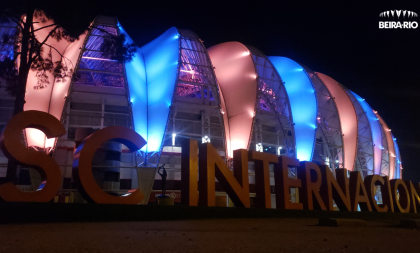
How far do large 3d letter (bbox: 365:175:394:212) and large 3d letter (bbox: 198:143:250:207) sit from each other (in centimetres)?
971

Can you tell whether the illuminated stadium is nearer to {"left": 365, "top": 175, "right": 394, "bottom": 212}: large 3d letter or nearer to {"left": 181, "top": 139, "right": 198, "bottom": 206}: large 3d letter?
{"left": 181, "top": 139, "right": 198, "bottom": 206}: large 3d letter

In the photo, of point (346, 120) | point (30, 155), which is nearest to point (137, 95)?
point (30, 155)

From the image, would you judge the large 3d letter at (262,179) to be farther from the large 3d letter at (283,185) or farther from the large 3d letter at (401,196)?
the large 3d letter at (401,196)

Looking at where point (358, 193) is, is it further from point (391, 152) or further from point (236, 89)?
point (391, 152)

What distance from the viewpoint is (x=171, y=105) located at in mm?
22438

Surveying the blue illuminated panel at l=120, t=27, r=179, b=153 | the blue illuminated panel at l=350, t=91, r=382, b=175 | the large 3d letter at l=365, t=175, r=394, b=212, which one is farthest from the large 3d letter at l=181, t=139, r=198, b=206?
the blue illuminated panel at l=350, t=91, r=382, b=175

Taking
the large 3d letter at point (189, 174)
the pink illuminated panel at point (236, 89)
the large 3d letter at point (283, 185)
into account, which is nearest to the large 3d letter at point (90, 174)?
the large 3d letter at point (189, 174)

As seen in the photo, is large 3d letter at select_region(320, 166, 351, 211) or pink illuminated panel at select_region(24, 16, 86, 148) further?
Result: pink illuminated panel at select_region(24, 16, 86, 148)

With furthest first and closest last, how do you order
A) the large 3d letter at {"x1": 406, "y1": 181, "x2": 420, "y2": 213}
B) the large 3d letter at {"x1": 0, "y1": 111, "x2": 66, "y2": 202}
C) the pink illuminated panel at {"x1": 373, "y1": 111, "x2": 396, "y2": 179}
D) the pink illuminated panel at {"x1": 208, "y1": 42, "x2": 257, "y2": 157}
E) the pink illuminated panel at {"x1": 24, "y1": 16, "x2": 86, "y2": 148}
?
the pink illuminated panel at {"x1": 373, "y1": 111, "x2": 396, "y2": 179}
the pink illuminated panel at {"x1": 208, "y1": 42, "x2": 257, "y2": 157}
the pink illuminated panel at {"x1": 24, "y1": 16, "x2": 86, "y2": 148}
the large 3d letter at {"x1": 406, "y1": 181, "x2": 420, "y2": 213}
the large 3d letter at {"x1": 0, "y1": 111, "x2": 66, "y2": 202}

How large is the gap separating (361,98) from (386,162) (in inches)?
360

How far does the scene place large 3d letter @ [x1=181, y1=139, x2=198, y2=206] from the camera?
13.0 m

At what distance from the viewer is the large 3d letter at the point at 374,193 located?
19514 millimetres

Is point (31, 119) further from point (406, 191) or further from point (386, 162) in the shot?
point (386, 162)

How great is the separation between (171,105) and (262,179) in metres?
9.60
